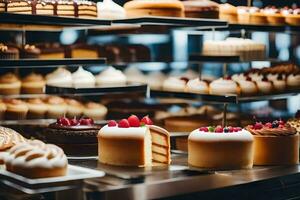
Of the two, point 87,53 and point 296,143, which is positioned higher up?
point 87,53

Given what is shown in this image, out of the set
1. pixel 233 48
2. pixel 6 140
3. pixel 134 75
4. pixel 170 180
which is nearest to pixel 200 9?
pixel 233 48

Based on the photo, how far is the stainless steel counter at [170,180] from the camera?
3023 mm

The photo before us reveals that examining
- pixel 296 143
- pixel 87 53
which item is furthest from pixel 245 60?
pixel 296 143

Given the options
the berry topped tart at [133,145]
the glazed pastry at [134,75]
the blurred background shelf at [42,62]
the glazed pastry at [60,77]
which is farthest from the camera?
the glazed pastry at [134,75]

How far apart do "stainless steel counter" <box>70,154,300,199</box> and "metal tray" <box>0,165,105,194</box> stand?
61mm

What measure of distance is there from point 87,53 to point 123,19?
114 cm

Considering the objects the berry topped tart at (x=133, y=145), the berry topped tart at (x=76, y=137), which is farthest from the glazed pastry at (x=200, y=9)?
the berry topped tart at (x=133, y=145)

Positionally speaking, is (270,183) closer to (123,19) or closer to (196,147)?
(196,147)

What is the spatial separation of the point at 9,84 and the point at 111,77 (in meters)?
0.97

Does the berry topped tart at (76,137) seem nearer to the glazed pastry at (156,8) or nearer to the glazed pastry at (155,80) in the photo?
the glazed pastry at (156,8)

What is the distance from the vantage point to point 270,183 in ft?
11.4

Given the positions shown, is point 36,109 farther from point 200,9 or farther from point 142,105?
point 200,9

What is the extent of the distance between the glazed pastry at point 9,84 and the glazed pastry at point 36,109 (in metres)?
0.16

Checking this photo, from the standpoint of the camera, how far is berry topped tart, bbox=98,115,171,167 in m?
3.61
